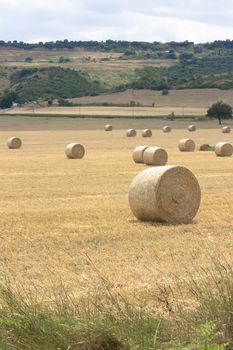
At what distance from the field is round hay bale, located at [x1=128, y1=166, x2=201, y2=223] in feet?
0.96

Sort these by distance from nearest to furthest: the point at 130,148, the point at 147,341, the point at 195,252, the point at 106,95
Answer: the point at 147,341 → the point at 195,252 → the point at 130,148 → the point at 106,95

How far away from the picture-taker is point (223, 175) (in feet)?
85.2

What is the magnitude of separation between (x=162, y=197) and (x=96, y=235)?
2146mm

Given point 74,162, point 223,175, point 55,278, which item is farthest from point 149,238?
point 74,162

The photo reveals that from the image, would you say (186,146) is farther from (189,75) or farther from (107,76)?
(189,75)

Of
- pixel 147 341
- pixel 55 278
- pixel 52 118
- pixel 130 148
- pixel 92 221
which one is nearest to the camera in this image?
pixel 147 341

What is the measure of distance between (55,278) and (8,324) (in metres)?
3.59

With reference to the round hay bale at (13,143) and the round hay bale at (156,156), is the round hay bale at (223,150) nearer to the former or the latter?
the round hay bale at (156,156)

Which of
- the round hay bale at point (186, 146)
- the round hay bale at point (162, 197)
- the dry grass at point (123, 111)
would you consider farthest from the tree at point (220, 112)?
the round hay bale at point (162, 197)

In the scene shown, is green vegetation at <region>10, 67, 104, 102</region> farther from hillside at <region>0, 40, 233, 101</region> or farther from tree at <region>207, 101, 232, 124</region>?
tree at <region>207, 101, 232, 124</region>

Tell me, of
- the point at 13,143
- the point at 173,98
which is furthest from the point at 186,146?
the point at 173,98

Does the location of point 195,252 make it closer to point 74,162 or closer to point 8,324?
point 8,324

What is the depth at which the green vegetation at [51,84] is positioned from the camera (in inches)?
5226

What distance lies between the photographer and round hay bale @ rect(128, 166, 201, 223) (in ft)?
50.9
